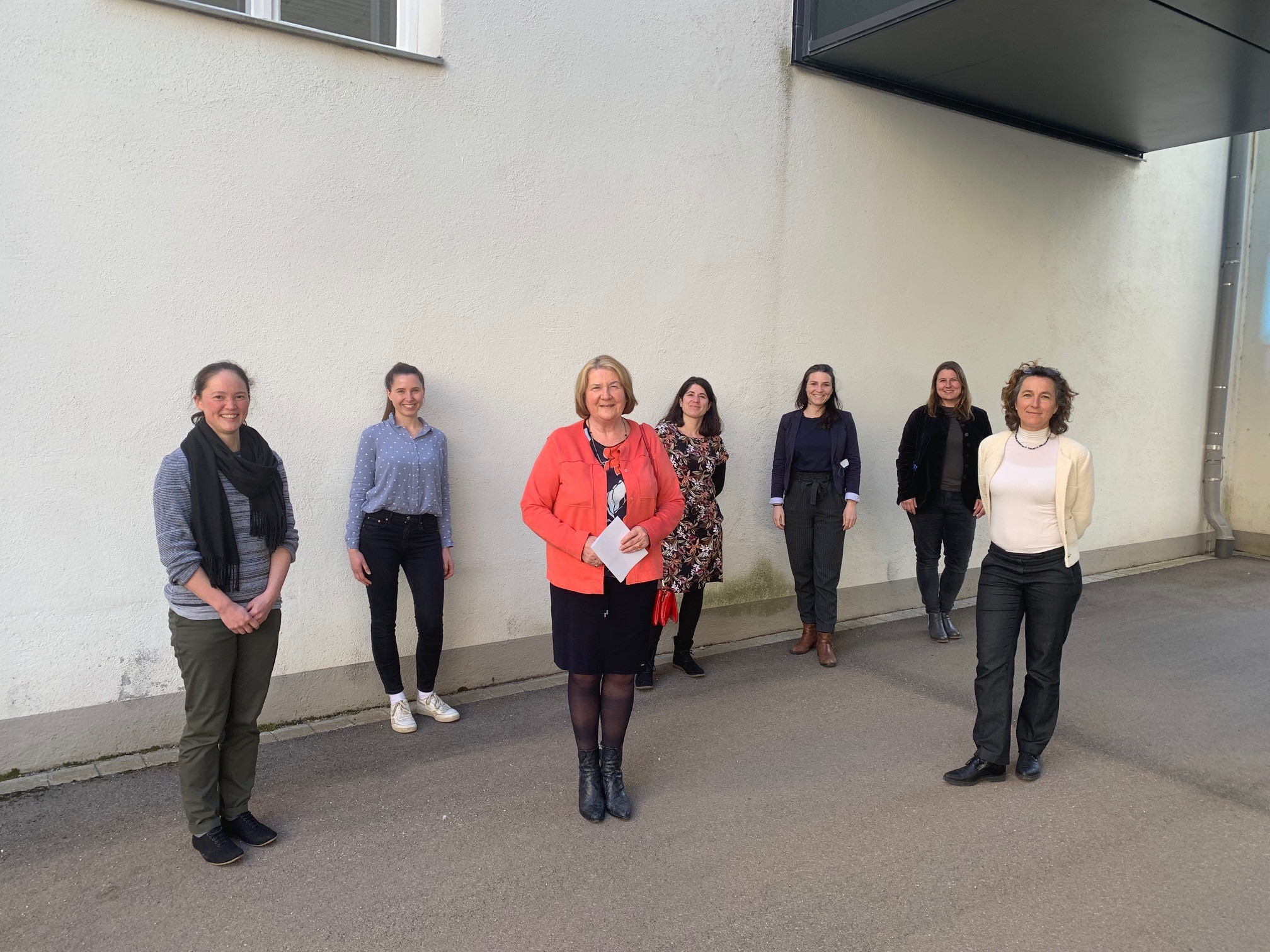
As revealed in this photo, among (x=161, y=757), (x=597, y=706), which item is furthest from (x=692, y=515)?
(x=161, y=757)

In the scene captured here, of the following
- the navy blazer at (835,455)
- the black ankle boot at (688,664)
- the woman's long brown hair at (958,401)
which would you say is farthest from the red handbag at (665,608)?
the woman's long brown hair at (958,401)

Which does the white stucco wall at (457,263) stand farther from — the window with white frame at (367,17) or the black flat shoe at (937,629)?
the black flat shoe at (937,629)

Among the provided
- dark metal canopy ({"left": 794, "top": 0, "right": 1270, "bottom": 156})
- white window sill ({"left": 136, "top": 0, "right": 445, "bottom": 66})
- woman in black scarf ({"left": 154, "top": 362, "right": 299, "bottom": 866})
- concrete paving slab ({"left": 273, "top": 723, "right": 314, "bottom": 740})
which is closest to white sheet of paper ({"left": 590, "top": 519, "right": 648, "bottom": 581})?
woman in black scarf ({"left": 154, "top": 362, "right": 299, "bottom": 866})

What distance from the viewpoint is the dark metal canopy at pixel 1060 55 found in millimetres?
5625

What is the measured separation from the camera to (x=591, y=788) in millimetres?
3742

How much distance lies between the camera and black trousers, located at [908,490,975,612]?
643cm

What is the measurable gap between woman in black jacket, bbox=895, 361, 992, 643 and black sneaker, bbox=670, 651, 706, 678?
201cm

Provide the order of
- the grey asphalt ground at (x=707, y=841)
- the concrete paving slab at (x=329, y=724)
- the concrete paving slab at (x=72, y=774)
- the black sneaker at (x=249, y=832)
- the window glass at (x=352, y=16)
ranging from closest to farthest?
the grey asphalt ground at (x=707, y=841)
the black sneaker at (x=249, y=832)
the concrete paving slab at (x=72, y=774)
the concrete paving slab at (x=329, y=724)
the window glass at (x=352, y=16)

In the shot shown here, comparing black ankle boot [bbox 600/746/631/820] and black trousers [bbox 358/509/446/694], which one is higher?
black trousers [bbox 358/509/446/694]

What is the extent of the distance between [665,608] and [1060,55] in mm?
4762

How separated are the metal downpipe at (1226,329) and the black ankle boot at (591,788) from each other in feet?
30.4

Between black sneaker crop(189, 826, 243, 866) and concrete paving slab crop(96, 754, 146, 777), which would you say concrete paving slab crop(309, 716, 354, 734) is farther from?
black sneaker crop(189, 826, 243, 866)

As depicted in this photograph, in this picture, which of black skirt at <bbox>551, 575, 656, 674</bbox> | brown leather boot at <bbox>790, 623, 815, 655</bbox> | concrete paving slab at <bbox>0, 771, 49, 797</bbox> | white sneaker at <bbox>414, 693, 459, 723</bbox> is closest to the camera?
black skirt at <bbox>551, 575, 656, 674</bbox>

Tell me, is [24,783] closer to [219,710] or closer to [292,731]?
[292,731]
